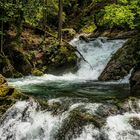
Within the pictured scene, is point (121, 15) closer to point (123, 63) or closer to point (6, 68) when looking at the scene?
point (123, 63)

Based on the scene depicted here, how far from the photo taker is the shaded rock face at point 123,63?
19062 mm

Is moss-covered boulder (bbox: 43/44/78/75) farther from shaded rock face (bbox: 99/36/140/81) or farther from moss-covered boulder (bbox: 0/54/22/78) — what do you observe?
shaded rock face (bbox: 99/36/140/81)

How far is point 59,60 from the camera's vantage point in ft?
76.8

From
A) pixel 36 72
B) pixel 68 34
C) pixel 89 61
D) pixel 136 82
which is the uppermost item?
pixel 136 82

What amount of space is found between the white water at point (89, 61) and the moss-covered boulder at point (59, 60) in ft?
1.83

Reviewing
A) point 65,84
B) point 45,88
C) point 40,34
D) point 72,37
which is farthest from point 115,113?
point 72,37

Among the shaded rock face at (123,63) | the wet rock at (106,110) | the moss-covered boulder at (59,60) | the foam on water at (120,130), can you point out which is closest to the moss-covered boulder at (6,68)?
the moss-covered boulder at (59,60)

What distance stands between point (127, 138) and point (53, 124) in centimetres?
239

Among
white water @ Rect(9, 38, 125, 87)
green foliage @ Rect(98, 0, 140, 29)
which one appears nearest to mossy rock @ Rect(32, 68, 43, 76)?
white water @ Rect(9, 38, 125, 87)

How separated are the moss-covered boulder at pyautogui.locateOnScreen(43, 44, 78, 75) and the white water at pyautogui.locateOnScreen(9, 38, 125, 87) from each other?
0.56 m

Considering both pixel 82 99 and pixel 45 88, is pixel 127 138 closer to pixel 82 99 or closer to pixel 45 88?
pixel 82 99

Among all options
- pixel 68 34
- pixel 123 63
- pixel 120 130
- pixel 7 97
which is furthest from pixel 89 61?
pixel 120 130

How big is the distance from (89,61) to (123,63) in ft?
16.4

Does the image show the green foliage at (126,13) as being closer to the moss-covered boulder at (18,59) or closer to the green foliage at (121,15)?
the green foliage at (121,15)
